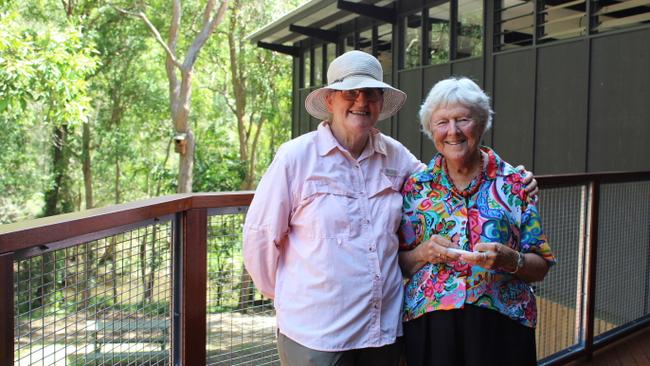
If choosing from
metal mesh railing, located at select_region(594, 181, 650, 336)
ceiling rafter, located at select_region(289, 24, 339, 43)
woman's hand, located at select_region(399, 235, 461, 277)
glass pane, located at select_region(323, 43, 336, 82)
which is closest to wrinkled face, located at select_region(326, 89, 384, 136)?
woman's hand, located at select_region(399, 235, 461, 277)

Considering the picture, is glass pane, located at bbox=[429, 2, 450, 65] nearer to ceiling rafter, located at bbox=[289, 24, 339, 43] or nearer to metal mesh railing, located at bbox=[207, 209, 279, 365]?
ceiling rafter, located at bbox=[289, 24, 339, 43]

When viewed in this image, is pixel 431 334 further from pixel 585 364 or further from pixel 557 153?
pixel 557 153

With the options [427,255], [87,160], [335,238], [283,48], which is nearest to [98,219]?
[335,238]

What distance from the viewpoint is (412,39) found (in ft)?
44.9

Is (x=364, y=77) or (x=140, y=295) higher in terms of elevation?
(x=364, y=77)

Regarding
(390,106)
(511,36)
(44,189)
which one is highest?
(511,36)

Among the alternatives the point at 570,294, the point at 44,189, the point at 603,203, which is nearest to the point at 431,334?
the point at 570,294

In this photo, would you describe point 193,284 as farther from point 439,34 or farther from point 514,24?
point 439,34

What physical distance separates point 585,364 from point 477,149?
2.85m

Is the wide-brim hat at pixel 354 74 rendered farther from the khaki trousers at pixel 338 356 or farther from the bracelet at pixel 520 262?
the khaki trousers at pixel 338 356

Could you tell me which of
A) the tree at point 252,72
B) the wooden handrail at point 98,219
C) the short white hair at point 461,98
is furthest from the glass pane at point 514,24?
the tree at point 252,72

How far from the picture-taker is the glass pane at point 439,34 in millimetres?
12500

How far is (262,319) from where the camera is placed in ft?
9.53

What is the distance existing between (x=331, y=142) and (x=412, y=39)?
1195 centimetres
